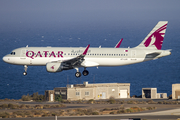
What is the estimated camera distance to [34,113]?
61969mm

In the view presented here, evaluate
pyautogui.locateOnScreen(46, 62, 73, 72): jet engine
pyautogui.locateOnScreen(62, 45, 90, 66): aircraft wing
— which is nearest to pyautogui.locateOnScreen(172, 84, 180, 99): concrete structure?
pyautogui.locateOnScreen(62, 45, 90, 66): aircraft wing

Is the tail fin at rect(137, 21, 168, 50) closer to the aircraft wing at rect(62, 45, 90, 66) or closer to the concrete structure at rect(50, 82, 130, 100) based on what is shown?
the aircraft wing at rect(62, 45, 90, 66)

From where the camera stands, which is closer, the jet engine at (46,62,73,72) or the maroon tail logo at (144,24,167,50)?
the jet engine at (46,62,73,72)

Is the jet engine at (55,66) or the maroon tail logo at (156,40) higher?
the maroon tail logo at (156,40)

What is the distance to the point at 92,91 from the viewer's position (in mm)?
101438

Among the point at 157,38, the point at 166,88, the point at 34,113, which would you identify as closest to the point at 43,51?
the point at 34,113

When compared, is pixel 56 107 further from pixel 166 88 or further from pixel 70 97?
pixel 166 88

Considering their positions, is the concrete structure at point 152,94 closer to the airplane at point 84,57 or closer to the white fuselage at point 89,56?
the airplane at point 84,57

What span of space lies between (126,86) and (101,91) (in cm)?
774

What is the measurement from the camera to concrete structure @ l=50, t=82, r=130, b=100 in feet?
323

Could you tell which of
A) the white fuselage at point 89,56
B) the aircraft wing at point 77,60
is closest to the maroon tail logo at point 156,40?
the white fuselage at point 89,56

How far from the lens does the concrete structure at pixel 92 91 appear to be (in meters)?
98.5

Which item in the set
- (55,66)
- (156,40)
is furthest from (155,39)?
(55,66)

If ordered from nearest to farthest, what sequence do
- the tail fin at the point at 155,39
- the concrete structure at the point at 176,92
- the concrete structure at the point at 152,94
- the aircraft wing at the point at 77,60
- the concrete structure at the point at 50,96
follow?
the aircraft wing at the point at 77,60 < the tail fin at the point at 155,39 < the concrete structure at the point at 176,92 < the concrete structure at the point at 50,96 < the concrete structure at the point at 152,94
